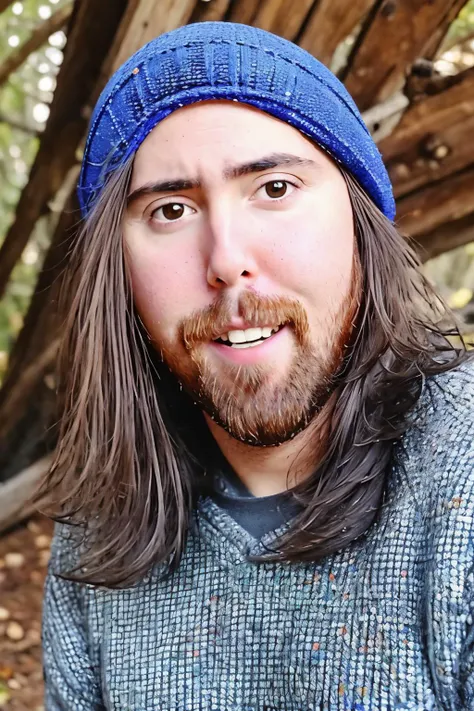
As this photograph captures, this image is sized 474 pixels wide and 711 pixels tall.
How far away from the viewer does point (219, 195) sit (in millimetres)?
1308

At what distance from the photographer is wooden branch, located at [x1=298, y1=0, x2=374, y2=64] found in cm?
201

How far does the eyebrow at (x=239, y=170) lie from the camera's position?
130 cm

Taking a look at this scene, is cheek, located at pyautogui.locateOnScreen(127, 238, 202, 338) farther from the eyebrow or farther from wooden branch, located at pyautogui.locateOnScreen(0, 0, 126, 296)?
wooden branch, located at pyautogui.locateOnScreen(0, 0, 126, 296)

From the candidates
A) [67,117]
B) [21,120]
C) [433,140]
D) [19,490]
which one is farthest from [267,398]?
[21,120]

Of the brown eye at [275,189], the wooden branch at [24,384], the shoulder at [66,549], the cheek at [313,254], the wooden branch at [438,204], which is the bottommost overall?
the wooden branch at [24,384]

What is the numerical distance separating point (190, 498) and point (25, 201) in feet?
5.17

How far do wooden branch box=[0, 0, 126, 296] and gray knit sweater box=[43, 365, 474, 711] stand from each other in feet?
5.08

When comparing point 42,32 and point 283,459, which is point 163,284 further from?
point 42,32

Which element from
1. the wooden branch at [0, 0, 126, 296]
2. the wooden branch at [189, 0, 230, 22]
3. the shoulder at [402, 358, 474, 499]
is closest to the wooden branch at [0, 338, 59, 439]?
the wooden branch at [0, 0, 126, 296]

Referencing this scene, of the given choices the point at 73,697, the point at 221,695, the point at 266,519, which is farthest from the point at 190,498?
the point at 73,697

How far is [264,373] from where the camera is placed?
1.34m

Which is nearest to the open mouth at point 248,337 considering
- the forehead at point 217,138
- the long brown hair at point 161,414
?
the long brown hair at point 161,414

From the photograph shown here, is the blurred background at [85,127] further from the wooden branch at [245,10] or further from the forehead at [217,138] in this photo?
the forehead at [217,138]

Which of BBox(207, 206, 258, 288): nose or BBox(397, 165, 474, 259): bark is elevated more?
BBox(207, 206, 258, 288): nose
